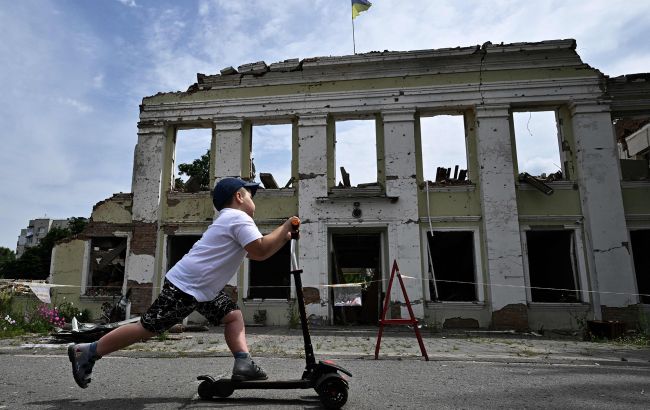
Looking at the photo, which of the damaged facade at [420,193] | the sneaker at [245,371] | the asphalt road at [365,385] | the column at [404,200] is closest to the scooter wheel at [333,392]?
the asphalt road at [365,385]

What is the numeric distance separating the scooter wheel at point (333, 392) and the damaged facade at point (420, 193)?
754 centimetres

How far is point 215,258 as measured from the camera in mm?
3004

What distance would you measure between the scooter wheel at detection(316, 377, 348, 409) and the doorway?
21.5 feet

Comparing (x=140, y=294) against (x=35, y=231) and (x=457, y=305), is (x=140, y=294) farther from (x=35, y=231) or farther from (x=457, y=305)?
(x=35, y=231)

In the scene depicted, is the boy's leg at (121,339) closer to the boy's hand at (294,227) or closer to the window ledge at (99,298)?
the boy's hand at (294,227)

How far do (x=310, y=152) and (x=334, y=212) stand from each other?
182cm

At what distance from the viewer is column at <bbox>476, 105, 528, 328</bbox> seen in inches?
404

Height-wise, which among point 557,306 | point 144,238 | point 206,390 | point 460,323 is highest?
point 144,238

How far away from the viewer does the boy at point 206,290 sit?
291 cm

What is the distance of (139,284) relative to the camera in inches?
455

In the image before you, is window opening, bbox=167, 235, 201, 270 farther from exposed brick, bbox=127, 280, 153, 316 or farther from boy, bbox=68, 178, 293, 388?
boy, bbox=68, 178, 293, 388

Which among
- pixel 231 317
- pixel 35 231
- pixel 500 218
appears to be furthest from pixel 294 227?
pixel 35 231

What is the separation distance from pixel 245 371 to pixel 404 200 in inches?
340

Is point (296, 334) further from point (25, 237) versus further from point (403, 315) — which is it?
point (25, 237)
